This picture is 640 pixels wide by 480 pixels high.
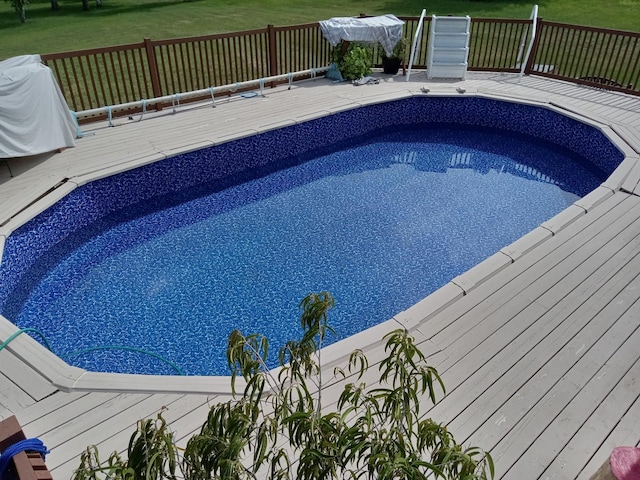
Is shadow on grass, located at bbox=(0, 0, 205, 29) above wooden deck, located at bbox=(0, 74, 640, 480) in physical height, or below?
below

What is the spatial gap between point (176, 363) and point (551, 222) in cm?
369

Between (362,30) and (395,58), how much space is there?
995 mm

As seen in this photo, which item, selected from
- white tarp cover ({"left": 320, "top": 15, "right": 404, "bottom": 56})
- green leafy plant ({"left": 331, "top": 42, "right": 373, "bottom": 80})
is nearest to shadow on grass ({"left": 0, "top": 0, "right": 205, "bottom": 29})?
green leafy plant ({"left": 331, "top": 42, "right": 373, "bottom": 80})

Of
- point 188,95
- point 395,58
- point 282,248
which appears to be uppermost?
point 395,58

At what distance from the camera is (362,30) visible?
27.0ft

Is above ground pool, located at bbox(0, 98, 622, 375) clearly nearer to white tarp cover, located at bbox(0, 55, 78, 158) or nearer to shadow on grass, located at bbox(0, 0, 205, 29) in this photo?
white tarp cover, located at bbox(0, 55, 78, 158)

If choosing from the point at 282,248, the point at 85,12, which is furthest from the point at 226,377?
the point at 85,12

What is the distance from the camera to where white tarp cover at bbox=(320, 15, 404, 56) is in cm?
821

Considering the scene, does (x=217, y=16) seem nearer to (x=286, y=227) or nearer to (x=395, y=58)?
(x=395, y=58)

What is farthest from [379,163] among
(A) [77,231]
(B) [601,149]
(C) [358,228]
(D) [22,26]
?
(D) [22,26]

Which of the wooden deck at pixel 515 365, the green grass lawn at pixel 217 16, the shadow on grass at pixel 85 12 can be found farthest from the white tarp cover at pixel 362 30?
the shadow on grass at pixel 85 12

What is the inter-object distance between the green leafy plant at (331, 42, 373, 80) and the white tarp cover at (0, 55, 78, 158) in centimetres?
476

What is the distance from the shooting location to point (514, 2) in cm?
1848

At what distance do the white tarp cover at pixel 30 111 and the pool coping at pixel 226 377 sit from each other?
715 mm
